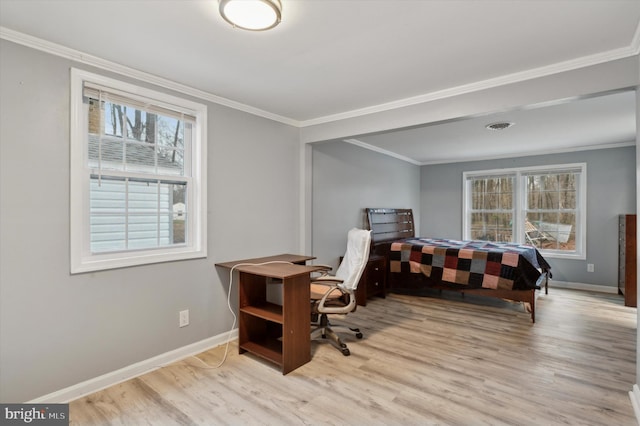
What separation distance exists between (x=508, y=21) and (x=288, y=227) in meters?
2.62

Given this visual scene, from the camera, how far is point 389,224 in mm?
5422

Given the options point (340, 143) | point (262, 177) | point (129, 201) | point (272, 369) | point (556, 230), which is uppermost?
point (340, 143)

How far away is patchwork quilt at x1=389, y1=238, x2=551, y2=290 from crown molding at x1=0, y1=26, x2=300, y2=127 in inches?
109

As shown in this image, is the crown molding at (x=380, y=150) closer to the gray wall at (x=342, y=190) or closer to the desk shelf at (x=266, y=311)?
the gray wall at (x=342, y=190)

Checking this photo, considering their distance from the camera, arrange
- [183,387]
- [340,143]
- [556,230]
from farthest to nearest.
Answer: [556,230] → [340,143] → [183,387]

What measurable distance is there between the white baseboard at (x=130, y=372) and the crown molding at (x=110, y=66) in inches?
83.1

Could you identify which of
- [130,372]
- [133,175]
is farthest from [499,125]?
[130,372]

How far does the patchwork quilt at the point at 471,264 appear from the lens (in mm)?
3709

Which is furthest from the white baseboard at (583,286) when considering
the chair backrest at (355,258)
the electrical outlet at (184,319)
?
the electrical outlet at (184,319)

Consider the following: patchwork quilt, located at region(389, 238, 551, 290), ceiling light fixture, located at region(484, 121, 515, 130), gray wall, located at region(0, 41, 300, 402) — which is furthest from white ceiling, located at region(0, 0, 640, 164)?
patchwork quilt, located at region(389, 238, 551, 290)

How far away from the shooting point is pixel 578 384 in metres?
2.29

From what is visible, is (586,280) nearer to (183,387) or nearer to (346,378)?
(346,378)

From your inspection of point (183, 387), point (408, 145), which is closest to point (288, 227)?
point (183, 387)

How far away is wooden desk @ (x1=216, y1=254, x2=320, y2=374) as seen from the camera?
2447 millimetres
